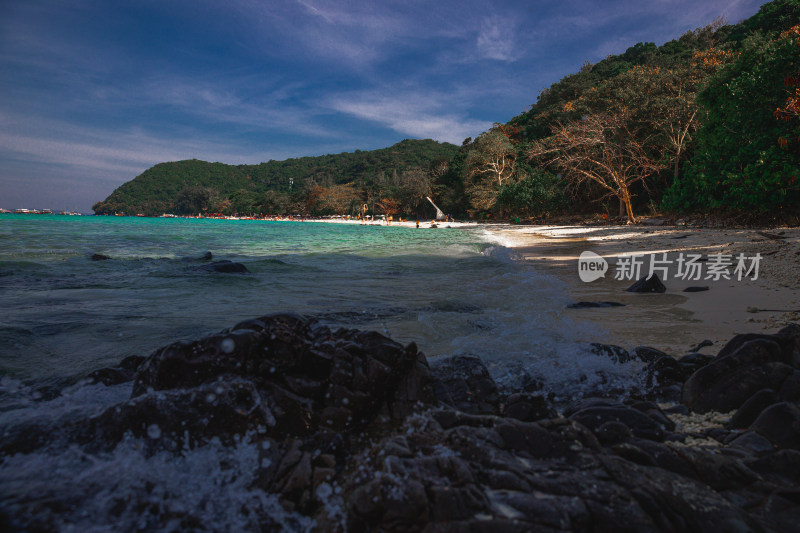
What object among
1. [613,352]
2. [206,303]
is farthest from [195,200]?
[613,352]

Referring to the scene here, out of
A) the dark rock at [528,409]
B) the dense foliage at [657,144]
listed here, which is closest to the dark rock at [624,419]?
the dark rock at [528,409]

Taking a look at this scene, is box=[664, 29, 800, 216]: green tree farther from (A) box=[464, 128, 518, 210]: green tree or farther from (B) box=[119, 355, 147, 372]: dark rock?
(A) box=[464, 128, 518, 210]: green tree

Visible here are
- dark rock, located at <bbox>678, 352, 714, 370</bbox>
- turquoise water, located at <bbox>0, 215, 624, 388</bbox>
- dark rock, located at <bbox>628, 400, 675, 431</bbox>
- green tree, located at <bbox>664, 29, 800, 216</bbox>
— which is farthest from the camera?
green tree, located at <bbox>664, 29, 800, 216</bbox>

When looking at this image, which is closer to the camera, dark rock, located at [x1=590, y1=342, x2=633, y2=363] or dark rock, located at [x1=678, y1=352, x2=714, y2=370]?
dark rock, located at [x1=678, y1=352, x2=714, y2=370]

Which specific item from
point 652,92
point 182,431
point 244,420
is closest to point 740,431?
point 244,420

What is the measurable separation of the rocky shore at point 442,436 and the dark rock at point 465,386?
1cm

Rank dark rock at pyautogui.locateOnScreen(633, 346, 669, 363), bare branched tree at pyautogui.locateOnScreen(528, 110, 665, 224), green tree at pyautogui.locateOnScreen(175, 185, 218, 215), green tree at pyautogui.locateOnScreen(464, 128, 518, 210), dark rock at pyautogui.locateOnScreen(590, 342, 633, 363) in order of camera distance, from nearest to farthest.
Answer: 1. dark rock at pyautogui.locateOnScreen(633, 346, 669, 363)
2. dark rock at pyautogui.locateOnScreen(590, 342, 633, 363)
3. bare branched tree at pyautogui.locateOnScreen(528, 110, 665, 224)
4. green tree at pyautogui.locateOnScreen(464, 128, 518, 210)
5. green tree at pyautogui.locateOnScreen(175, 185, 218, 215)

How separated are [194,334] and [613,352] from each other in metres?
4.24

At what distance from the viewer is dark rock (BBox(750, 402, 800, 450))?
1.68m

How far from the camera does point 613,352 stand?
312 cm

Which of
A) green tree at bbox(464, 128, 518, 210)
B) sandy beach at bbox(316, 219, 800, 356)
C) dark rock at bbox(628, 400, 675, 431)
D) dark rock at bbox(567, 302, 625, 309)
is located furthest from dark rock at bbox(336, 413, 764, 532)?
green tree at bbox(464, 128, 518, 210)

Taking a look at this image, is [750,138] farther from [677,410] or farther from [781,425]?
[781,425]

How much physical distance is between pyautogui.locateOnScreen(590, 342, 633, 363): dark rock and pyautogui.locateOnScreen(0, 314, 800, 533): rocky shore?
0.24 meters

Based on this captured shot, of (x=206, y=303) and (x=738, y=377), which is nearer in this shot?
(x=738, y=377)
